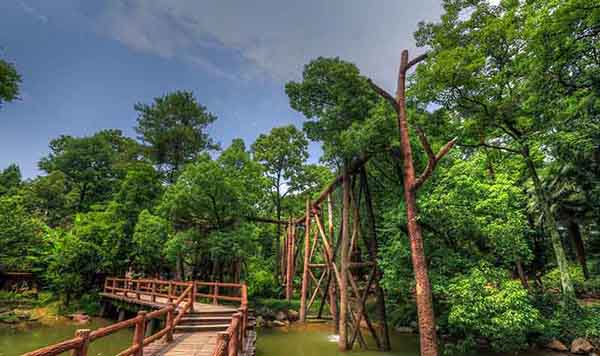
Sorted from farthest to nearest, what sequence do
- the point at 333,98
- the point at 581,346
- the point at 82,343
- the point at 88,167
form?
the point at 88,167
the point at 333,98
the point at 581,346
the point at 82,343

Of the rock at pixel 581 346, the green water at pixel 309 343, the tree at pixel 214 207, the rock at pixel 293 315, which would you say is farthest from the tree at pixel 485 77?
the rock at pixel 293 315

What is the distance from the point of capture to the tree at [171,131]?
21.2m

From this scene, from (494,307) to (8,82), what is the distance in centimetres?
1894

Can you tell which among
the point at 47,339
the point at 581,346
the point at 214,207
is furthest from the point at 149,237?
the point at 581,346

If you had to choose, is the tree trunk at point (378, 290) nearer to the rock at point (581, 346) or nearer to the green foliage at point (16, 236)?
the rock at point (581, 346)

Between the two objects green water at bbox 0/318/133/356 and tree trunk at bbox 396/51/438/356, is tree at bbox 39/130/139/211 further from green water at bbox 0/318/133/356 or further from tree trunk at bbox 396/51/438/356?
tree trunk at bbox 396/51/438/356

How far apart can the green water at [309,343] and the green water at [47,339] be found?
4.63 metres

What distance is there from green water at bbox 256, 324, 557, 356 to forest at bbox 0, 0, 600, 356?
137cm

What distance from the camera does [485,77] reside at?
889 centimetres

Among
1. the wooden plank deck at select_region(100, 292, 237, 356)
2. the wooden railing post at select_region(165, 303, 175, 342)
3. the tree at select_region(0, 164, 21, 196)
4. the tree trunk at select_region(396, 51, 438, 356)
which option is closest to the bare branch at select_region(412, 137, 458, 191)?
the tree trunk at select_region(396, 51, 438, 356)

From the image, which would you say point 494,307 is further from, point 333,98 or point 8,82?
point 8,82

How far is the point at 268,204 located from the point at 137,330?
54.5 ft

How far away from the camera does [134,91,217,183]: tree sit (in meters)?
21.2

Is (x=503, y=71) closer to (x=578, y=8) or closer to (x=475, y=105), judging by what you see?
(x=475, y=105)
